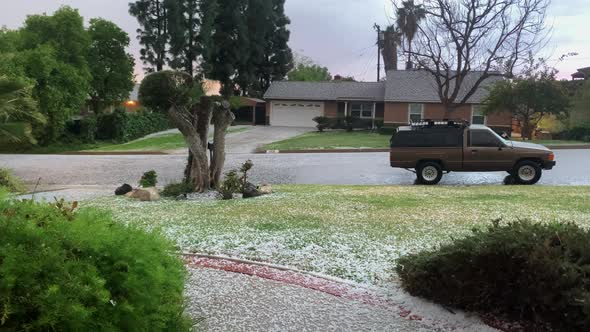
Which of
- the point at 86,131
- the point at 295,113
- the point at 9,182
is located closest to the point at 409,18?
the point at 295,113

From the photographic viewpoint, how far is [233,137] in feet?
120

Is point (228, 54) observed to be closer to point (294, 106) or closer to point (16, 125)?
point (294, 106)

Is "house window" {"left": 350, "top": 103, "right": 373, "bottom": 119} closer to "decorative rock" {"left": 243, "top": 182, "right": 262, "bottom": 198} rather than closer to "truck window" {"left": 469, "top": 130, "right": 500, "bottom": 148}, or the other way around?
"truck window" {"left": 469, "top": 130, "right": 500, "bottom": 148}

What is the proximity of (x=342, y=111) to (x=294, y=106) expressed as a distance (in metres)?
4.69

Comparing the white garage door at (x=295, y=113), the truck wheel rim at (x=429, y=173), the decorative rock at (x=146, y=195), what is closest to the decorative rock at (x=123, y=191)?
the decorative rock at (x=146, y=195)

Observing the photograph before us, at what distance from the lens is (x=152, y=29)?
49.3m

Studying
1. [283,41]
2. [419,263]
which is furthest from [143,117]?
[419,263]

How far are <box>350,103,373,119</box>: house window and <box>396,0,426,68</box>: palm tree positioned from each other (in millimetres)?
11740

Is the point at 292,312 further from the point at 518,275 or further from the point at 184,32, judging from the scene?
the point at 184,32

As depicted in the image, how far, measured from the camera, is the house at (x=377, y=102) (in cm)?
4244

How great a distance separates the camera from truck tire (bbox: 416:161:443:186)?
1523cm

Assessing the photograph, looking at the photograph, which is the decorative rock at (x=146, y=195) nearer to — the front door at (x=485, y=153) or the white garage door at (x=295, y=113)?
the front door at (x=485, y=153)

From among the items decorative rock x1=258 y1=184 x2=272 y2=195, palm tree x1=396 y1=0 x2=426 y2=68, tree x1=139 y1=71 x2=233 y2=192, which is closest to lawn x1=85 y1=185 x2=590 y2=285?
decorative rock x1=258 y1=184 x2=272 y2=195

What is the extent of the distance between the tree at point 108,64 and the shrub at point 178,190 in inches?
1331
